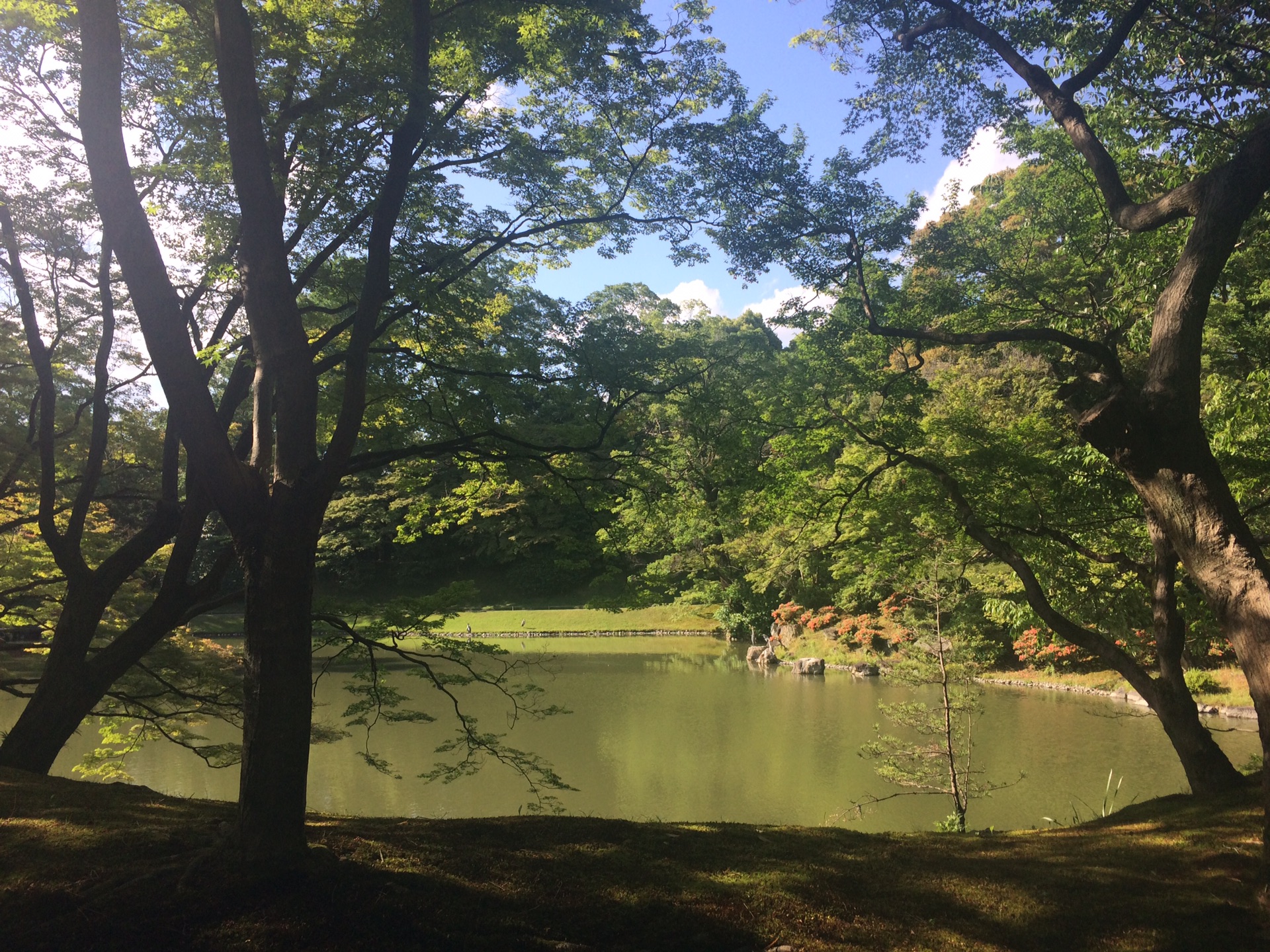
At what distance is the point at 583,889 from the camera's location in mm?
2691

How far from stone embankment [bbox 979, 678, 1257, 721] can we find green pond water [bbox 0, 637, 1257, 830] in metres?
0.19

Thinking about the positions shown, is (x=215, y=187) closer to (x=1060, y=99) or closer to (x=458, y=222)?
(x=458, y=222)

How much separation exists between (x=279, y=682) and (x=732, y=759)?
7.87m

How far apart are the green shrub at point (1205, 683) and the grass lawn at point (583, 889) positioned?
8965 millimetres

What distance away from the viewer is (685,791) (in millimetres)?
8336

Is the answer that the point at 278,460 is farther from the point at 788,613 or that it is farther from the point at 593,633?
the point at 593,633

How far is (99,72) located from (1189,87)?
599 centimetres

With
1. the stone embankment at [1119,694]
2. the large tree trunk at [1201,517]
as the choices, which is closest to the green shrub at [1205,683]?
the stone embankment at [1119,694]

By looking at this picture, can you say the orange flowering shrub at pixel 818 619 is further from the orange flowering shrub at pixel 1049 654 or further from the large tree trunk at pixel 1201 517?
the large tree trunk at pixel 1201 517

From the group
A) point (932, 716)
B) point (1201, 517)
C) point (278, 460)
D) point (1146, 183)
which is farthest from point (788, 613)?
point (278, 460)

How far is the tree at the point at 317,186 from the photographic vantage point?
2.79 metres

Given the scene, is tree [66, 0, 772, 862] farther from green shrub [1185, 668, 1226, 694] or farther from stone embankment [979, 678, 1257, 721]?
green shrub [1185, 668, 1226, 694]

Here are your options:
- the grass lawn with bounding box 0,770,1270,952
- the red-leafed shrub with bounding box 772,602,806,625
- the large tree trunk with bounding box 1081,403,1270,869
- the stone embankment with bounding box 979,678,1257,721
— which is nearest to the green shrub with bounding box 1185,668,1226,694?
the stone embankment with bounding box 979,678,1257,721

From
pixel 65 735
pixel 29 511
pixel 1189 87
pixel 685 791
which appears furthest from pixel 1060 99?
pixel 29 511
